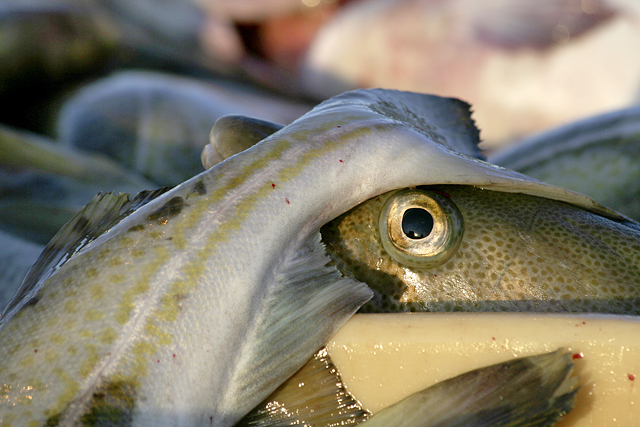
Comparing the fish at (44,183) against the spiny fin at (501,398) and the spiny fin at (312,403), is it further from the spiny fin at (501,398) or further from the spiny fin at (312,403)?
the spiny fin at (501,398)

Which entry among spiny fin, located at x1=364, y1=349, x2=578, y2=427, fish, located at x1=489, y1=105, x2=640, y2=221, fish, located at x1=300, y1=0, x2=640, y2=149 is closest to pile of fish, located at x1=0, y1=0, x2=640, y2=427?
spiny fin, located at x1=364, y1=349, x2=578, y2=427

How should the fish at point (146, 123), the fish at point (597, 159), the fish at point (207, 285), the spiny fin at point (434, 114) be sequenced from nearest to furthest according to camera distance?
the fish at point (207, 285) → the spiny fin at point (434, 114) → the fish at point (597, 159) → the fish at point (146, 123)

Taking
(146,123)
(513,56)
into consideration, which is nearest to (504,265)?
(146,123)

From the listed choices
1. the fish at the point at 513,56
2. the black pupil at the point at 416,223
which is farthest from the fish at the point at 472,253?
the fish at the point at 513,56

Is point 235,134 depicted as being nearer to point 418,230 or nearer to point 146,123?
point 418,230

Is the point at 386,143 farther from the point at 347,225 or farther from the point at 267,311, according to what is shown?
the point at 267,311

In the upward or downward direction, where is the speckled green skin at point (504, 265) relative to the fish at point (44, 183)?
downward

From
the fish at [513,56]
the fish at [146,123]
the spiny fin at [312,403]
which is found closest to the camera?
the spiny fin at [312,403]

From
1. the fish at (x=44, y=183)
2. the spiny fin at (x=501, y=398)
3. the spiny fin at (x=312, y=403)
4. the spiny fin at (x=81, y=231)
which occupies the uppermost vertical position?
the fish at (x=44, y=183)
